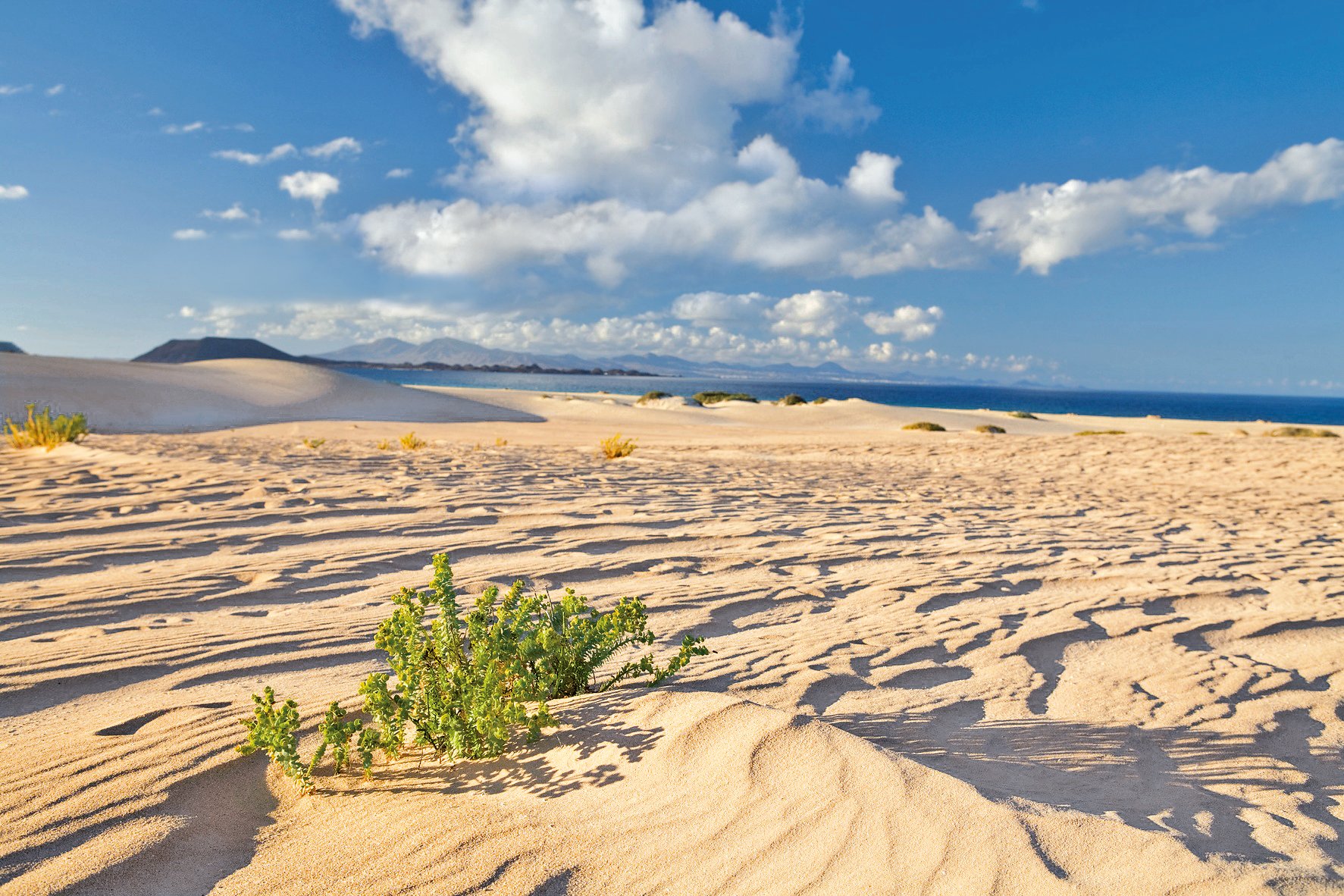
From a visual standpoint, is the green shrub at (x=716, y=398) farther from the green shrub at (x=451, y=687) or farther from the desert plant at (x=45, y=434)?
the green shrub at (x=451, y=687)

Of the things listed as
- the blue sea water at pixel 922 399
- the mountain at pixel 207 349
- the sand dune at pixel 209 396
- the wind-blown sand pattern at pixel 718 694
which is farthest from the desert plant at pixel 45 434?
the mountain at pixel 207 349

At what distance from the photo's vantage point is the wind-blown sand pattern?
5.56 ft

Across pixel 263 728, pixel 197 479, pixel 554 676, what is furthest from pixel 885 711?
pixel 197 479

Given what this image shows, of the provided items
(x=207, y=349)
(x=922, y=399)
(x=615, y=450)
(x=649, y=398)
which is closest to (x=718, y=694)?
(x=615, y=450)

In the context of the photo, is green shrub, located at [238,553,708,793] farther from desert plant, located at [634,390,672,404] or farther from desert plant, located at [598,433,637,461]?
desert plant, located at [634,390,672,404]

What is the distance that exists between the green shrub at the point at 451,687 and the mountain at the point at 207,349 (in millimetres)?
103569

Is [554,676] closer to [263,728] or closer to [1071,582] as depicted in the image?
[263,728]

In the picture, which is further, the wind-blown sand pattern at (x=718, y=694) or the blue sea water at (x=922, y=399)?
the blue sea water at (x=922, y=399)

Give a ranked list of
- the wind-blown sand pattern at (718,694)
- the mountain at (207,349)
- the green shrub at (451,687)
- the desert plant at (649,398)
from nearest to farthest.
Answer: the wind-blown sand pattern at (718,694), the green shrub at (451,687), the desert plant at (649,398), the mountain at (207,349)

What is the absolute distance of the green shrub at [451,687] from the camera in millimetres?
2043

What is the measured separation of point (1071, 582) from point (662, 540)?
8.45ft

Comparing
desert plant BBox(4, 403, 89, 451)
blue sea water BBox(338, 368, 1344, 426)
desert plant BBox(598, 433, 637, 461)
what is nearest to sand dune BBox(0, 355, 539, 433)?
desert plant BBox(4, 403, 89, 451)

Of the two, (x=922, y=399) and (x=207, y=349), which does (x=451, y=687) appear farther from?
(x=207, y=349)

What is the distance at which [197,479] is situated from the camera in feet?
22.0
